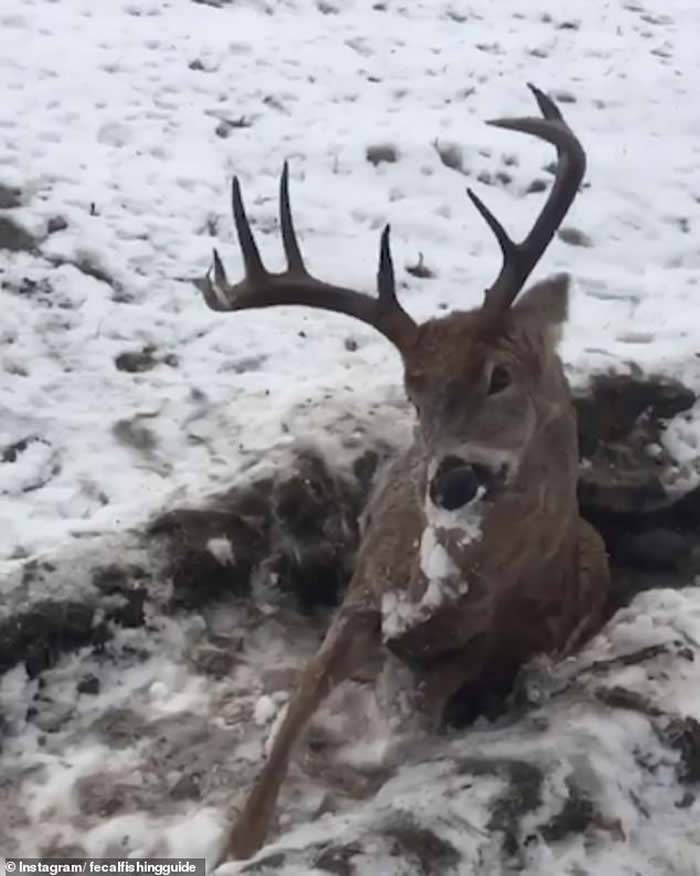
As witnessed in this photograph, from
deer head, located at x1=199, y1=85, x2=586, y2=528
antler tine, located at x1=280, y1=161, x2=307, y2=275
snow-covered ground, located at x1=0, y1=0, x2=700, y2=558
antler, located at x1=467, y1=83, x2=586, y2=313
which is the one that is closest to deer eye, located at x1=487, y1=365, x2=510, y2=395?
deer head, located at x1=199, y1=85, x2=586, y2=528

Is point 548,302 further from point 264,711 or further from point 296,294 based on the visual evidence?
point 264,711

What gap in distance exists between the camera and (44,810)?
4.61 m

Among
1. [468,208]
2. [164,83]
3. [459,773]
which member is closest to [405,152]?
[468,208]

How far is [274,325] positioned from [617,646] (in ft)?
9.64

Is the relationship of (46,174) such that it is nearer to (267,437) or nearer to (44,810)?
(267,437)

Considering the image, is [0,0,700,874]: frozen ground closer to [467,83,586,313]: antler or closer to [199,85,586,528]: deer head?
[199,85,586,528]: deer head

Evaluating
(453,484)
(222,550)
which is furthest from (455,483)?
(222,550)

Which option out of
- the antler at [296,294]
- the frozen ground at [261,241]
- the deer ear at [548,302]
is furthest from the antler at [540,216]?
the frozen ground at [261,241]

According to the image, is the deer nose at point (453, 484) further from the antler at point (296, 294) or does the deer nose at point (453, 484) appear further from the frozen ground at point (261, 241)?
the frozen ground at point (261, 241)

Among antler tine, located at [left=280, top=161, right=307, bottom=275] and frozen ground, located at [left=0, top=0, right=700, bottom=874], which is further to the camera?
frozen ground, located at [left=0, top=0, right=700, bottom=874]

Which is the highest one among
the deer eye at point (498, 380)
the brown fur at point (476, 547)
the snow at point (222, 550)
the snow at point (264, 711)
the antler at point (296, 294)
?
the antler at point (296, 294)

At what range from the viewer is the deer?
4598mm

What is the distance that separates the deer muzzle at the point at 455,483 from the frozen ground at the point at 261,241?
754 mm

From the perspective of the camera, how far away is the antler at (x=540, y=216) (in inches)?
189
